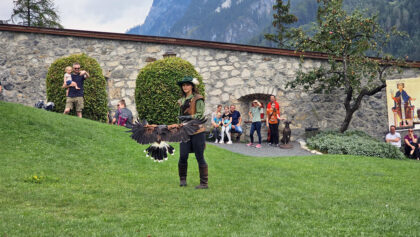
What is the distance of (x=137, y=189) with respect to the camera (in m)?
6.60

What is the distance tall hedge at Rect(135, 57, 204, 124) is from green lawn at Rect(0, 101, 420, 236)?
3147 millimetres

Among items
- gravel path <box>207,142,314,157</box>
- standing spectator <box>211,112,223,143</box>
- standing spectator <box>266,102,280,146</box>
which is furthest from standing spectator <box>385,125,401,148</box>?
standing spectator <box>211,112,223,143</box>

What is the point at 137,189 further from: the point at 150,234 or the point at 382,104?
the point at 382,104

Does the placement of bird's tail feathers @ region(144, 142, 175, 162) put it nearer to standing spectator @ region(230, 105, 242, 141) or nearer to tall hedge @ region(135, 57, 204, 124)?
tall hedge @ region(135, 57, 204, 124)

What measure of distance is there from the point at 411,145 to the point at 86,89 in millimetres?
13174

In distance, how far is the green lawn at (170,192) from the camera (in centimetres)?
438

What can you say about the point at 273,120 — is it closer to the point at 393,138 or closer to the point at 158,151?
the point at 393,138

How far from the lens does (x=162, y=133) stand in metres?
6.40

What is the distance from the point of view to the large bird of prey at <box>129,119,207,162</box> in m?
6.33

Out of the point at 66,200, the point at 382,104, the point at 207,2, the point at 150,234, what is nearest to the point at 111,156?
the point at 66,200

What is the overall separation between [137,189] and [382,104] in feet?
47.9

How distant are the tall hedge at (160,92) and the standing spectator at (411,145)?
29.1 ft

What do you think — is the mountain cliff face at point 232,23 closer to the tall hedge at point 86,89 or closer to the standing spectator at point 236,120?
the standing spectator at point 236,120

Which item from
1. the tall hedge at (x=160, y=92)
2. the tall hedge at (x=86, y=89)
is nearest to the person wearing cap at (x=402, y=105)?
the tall hedge at (x=160, y=92)
